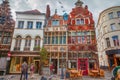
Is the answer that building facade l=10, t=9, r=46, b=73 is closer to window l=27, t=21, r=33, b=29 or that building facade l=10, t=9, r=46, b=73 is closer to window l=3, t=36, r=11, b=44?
window l=27, t=21, r=33, b=29

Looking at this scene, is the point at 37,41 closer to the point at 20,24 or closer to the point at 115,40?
Result: the point at 20,24

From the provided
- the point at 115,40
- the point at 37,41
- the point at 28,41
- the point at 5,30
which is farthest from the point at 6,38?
the point at 115,40

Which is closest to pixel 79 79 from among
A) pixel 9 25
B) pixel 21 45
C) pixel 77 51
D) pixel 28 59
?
pixel 77 51

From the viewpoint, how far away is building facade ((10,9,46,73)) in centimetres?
1902

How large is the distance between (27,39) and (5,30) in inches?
165

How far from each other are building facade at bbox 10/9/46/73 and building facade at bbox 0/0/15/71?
3.23ft

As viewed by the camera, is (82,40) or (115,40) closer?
(82,40)

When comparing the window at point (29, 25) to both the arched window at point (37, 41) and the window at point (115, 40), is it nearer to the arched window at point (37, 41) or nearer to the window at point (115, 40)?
the arched window at point (37, 41)

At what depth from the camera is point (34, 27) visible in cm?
2066

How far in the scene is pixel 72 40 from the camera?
20047 millimetres

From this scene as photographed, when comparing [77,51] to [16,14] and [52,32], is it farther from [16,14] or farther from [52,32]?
[16,14]

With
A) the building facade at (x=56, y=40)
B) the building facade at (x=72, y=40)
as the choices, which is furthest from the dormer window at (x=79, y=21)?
the building facade at (x=56, y=40)

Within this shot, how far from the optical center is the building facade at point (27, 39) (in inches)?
749

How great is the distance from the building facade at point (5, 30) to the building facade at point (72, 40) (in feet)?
20.5
